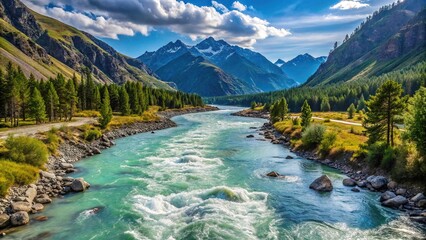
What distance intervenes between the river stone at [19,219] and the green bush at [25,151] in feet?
48.7

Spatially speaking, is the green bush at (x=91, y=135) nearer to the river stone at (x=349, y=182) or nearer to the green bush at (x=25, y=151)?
the green bush at (x=25, y=151)

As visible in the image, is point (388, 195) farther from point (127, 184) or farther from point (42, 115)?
point (42, 115)

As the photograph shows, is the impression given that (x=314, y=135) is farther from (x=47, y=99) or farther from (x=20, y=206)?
(x=47, y=99)

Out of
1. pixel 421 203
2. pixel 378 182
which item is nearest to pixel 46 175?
pixel 378 182

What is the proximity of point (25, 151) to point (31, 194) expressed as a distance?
10.8m

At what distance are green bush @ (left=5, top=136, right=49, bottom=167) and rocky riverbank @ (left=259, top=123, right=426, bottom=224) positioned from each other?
4067cm

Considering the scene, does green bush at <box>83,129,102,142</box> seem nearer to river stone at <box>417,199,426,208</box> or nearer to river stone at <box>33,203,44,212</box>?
river stone at <box>33,203,44,212</box>

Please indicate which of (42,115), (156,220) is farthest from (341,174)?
(42,115)

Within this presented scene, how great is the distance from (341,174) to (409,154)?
34.7 feet

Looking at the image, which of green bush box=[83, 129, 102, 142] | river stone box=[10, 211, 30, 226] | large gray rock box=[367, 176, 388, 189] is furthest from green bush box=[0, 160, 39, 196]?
large gray rock box=[367, 176, 388, 189]

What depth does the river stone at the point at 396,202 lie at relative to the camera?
3186 centimetres

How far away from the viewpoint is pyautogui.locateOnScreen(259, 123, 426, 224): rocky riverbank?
3075 centimetres

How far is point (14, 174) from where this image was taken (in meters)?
35.5

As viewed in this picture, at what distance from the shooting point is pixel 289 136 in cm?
8325
